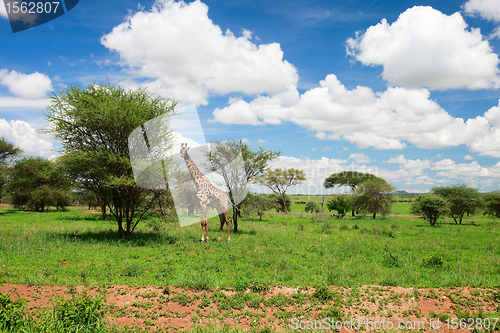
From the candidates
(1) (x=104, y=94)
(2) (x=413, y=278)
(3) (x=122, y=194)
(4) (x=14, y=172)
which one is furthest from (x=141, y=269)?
(4) (x=14, y=172)

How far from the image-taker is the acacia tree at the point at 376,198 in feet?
135

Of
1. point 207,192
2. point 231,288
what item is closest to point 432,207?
point 207,192

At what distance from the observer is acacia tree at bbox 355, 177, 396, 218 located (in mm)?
41250

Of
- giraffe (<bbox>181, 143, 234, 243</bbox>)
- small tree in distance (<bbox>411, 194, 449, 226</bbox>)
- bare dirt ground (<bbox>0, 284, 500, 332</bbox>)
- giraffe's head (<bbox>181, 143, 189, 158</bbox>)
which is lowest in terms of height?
bare dirt ground (<bbox>0, 284, 500, 332</bbox>)

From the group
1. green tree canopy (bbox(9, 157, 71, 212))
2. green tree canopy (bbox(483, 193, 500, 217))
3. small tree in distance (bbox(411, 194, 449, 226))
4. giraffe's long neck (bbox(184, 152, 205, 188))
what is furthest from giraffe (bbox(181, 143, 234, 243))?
green tree canopy (bbox(483, 193, 500, 217))

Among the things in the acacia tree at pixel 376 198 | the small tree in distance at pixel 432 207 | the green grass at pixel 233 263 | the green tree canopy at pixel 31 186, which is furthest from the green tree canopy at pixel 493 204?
the green tree canopy at pixel 31 186

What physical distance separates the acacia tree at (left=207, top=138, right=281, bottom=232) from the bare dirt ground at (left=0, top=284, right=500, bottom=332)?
12065 mm

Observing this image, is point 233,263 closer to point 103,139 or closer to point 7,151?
point 103,139

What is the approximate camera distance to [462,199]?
3656 cm

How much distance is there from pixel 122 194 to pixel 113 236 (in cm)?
313

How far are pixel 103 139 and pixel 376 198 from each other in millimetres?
39048

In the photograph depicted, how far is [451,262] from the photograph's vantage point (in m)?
11.6

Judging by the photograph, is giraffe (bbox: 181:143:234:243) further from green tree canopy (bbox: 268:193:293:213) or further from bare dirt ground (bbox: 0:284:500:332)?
green tree canopy (bbox: 268:193:293:213)

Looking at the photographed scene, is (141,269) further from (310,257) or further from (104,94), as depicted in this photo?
(104,94)
